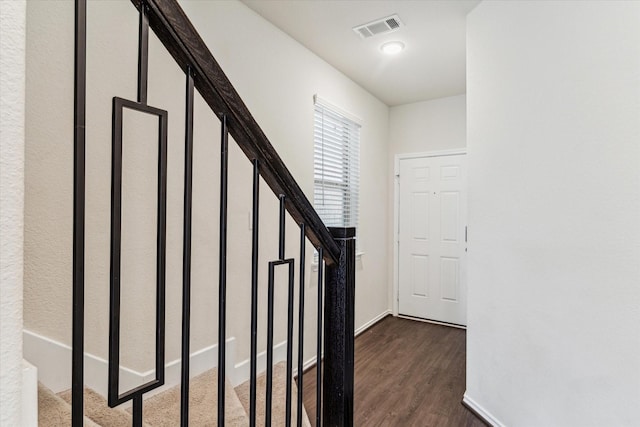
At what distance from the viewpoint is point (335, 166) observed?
3326mm

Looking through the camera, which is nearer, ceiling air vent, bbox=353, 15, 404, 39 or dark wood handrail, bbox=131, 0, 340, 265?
dark wood handrail, bbox=131, 0, 340, 265

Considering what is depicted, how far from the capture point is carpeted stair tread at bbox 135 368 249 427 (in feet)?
4.58

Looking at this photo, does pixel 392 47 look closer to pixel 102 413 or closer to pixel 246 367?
pixel 246 367

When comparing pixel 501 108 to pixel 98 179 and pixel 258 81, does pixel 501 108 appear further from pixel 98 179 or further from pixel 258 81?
pixel 98 179

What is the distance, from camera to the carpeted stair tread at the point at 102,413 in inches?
47.9

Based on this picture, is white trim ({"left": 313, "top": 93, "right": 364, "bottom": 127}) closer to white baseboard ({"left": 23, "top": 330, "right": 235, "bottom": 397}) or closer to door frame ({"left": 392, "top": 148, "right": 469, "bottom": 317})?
door frame ({"left": 392, "top": 148, "right": 469, "bottom": 317})

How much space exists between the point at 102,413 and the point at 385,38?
2.87 meters

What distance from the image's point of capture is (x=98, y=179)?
1.52m

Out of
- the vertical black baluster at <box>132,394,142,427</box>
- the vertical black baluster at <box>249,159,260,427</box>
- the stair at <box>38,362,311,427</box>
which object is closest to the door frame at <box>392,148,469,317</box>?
the stair at <box>38,362,311,427</box>

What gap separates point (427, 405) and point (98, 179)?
234cm

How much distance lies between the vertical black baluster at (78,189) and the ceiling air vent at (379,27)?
2.36 meters

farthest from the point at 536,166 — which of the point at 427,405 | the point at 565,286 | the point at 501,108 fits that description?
the point at 427,405

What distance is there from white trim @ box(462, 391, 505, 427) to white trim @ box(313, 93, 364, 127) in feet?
8.13

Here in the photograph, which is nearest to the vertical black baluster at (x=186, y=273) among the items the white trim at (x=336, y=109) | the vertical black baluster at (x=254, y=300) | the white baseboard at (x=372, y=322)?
the vertical black baluster at (x=254, y=300)
